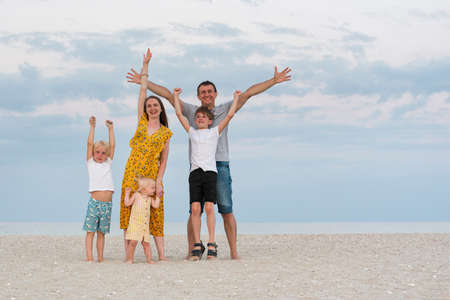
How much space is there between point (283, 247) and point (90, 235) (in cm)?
406

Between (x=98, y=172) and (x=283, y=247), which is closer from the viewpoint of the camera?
(x=98, y=172)

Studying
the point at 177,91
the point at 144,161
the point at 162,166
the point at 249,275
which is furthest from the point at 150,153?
the point at 249,275

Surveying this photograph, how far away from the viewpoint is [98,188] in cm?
798

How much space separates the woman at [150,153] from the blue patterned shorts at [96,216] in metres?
0.26

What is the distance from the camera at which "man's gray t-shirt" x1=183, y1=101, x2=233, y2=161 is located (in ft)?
27.2

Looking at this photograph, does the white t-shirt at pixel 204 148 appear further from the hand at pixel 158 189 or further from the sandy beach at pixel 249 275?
the sandy beach at pixel 249 275

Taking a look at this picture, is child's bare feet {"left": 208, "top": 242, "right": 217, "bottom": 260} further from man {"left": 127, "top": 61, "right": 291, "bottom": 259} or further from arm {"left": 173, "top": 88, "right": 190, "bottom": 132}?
arm {"left": 173, "top": 88, "right": 190, "bottom": 132}

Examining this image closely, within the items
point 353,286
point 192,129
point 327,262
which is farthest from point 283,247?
point 353,286

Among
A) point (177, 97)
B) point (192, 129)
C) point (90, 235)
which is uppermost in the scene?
point (177, 97)

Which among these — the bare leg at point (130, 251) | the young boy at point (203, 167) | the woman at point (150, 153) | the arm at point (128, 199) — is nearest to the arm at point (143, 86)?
the woman at point (150, 153)

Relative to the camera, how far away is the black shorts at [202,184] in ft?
26.1

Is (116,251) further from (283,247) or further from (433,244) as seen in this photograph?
(433,244)

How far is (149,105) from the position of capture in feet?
26.1

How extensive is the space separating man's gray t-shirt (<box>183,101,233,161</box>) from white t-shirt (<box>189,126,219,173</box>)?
28 cm
